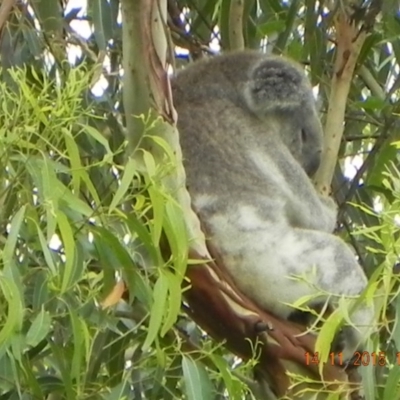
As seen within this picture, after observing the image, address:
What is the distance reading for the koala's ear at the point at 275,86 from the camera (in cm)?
227

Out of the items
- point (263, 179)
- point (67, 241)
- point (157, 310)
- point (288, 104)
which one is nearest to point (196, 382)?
point (157, 310)

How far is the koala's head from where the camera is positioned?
2.28m

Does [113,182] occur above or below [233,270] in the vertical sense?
above

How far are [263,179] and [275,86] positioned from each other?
30cm

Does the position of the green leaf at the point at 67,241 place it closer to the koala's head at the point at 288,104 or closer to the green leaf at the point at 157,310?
the green leaf at the point at 157,310

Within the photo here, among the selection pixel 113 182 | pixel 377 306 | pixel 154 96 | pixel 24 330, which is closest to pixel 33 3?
pixel 113 182

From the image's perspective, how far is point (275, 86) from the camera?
231cm

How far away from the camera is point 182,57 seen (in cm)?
255

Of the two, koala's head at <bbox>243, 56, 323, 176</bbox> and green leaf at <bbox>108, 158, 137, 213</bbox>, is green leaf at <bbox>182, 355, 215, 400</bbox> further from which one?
koala's head at <bbox>243, 56, 323, 176</bbox>

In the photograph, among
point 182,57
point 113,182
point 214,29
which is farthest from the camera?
point 182,57

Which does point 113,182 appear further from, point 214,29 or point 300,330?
point 214,29

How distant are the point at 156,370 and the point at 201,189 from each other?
44 centimetres
